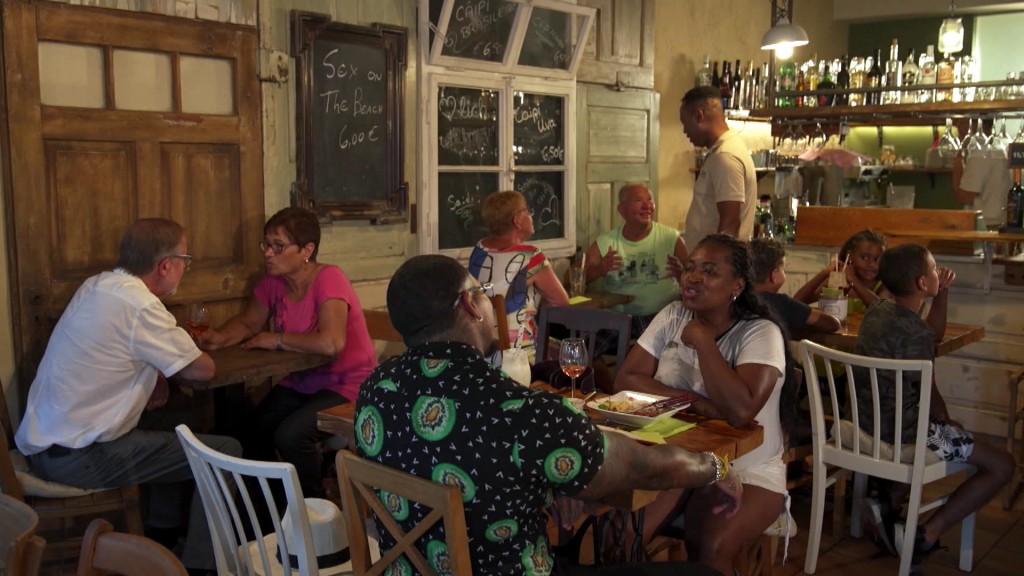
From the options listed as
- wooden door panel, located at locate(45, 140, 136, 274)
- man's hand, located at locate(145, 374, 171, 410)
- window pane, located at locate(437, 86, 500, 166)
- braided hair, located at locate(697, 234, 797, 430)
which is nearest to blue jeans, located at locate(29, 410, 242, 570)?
man's hand, located at locate(145, 374, 171, 410)

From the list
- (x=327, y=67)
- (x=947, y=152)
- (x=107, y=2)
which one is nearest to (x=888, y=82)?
(x=947, y=152)

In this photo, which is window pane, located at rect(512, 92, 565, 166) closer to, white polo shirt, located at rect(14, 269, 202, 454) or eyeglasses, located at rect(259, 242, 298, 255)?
eyeglasses, located at rect(259, 242, 298, 255)

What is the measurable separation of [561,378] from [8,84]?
2164 mm

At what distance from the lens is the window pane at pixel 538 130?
539 centimetres

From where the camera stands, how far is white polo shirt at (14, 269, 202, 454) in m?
3.08

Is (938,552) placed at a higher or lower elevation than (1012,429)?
lower

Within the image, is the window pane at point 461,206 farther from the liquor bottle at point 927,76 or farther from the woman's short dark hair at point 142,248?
the liquor bottle at point 927,76

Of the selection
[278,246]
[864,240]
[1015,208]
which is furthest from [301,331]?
[1015,208]

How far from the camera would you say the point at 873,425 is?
3529 mm

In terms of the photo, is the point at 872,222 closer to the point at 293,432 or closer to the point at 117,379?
the point at 293,432

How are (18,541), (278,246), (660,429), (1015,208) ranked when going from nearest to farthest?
(18,541) → (660,429) → (278,246) → (1015,208)

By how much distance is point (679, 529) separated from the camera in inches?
116

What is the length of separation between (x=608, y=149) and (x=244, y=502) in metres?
4.20

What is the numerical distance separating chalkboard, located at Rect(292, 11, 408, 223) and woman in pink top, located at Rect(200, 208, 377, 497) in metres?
0.48
